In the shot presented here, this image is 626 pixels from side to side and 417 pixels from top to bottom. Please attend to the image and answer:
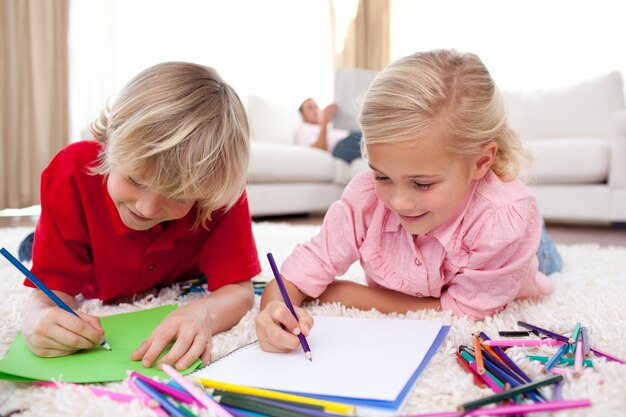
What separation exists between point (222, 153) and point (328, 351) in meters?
0.31

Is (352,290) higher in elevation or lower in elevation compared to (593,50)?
lower

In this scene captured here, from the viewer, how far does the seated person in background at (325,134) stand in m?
3.43

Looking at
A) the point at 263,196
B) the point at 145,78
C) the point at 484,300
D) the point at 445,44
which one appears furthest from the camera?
the point at 445,44

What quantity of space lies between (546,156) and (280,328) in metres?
2.27

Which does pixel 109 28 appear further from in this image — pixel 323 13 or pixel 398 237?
pixel 398 237

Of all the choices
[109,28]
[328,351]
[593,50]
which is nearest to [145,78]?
[328,351]

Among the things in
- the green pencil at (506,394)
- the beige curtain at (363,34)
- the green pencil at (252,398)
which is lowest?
the green pencil at (252,398)

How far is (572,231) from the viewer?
258 centimetres

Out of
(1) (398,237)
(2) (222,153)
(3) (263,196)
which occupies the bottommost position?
(3) (263,196)

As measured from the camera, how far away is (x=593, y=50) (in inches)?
166

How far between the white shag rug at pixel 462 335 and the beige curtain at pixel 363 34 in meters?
3.69

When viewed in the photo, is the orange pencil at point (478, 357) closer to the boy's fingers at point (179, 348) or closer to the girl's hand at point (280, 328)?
the girl's hand at point (280, 328)

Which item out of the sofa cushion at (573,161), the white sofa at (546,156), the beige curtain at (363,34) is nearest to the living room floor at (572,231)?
the white sofa at (546,156)

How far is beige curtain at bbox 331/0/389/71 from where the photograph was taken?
4.99 meters
